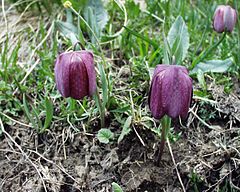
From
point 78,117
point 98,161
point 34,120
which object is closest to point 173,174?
point 98,161

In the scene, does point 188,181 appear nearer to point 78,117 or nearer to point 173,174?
point 173,174

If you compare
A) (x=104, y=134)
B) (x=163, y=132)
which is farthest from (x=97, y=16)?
(x=163, y=132)

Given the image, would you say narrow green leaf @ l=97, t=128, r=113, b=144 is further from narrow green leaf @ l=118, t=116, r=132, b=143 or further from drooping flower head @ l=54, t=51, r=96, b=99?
drooping flower head @ l=54, t=51, r=96, b=99

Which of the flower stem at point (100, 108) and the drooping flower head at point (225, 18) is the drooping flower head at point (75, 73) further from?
the drooping flower head at point (225, 18)

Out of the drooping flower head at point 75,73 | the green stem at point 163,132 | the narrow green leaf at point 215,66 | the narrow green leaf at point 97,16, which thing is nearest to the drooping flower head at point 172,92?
the green stem at point 163,132

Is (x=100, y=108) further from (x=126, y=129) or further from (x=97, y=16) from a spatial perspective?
(x=97, y=16)

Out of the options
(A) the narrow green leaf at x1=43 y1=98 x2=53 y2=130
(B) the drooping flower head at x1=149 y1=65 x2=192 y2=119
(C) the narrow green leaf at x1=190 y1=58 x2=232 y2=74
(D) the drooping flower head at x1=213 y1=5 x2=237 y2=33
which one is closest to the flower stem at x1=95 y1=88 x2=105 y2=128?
(A) the narrow green leaf at x1=43 y1=98 x2=53 y2=130
